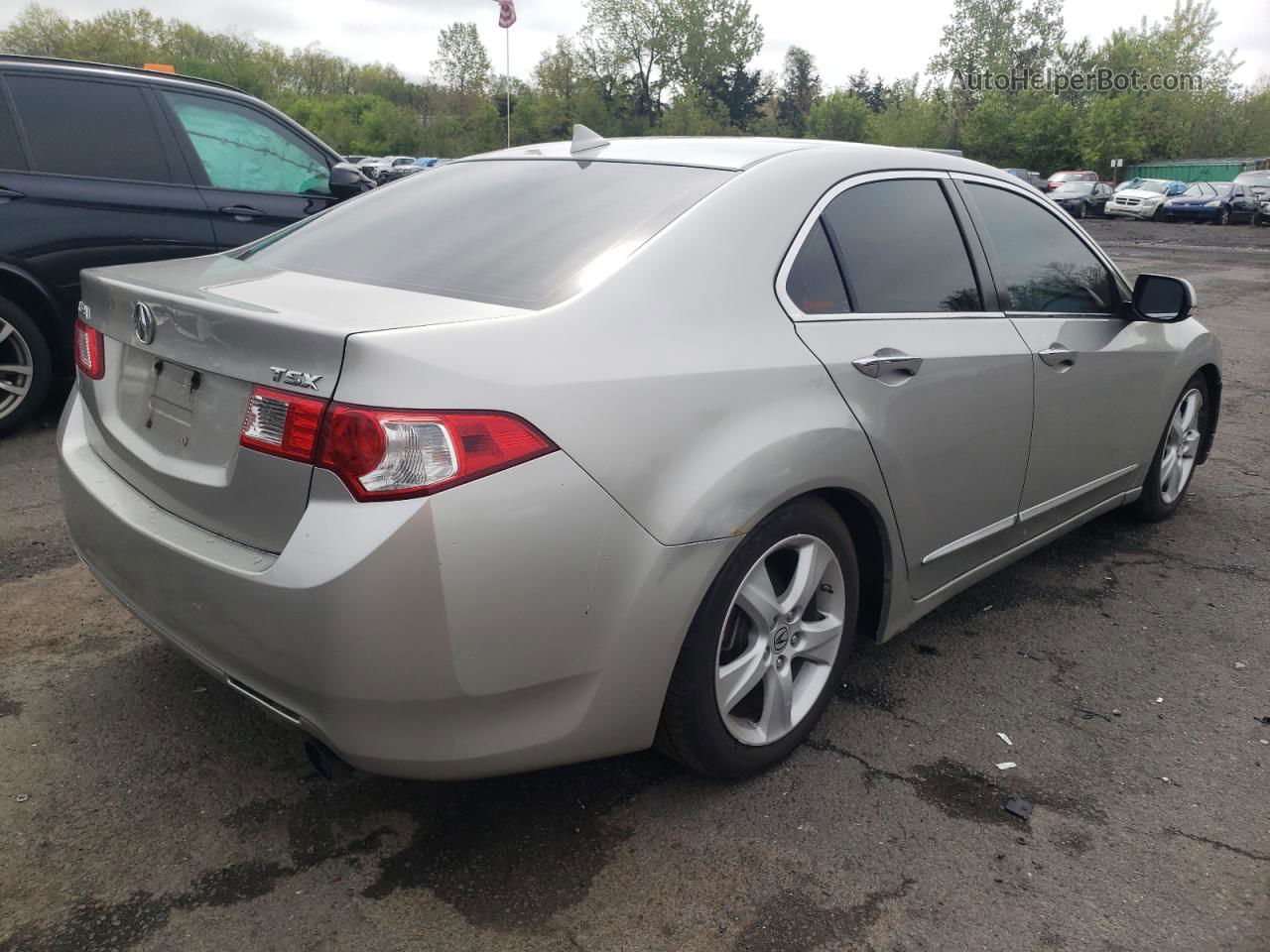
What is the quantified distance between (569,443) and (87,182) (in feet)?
14.5

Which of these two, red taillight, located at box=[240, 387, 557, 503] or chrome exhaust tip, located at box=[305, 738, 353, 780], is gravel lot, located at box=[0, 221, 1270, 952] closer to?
chrome exhaust tip, located at box=[305, 738, 353, 780]

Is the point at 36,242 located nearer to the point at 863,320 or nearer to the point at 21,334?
the point at 21,334

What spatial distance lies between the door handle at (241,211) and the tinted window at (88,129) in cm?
32

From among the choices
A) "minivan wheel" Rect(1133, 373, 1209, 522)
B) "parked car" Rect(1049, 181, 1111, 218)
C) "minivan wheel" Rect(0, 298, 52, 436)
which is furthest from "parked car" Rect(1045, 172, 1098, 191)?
"minivan wheel" Rect(0, 298, 52, 436)

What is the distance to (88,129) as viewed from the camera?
212 inches

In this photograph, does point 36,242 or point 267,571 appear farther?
point 36,242

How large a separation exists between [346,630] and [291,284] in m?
0.94

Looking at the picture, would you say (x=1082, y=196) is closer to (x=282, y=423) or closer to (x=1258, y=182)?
(x=1258, y=182)

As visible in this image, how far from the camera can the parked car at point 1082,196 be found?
36.3 metres

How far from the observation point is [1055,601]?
151 inches

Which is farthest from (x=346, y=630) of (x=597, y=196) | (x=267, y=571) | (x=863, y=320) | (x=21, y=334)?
(x=21, y=334)

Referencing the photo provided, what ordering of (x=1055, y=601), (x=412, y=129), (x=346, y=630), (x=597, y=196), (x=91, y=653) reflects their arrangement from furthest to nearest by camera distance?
(x=412, y=129)
(x=1055, y=601)
(x=91, y=653)
(x=597, y=196)
(x=346, y=630)

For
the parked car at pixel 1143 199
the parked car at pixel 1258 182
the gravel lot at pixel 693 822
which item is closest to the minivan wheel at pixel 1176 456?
the gravel lot at pixel 693 822

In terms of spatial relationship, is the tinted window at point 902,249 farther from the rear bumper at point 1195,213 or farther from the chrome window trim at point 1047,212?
the rear bumper at point 1195,213
